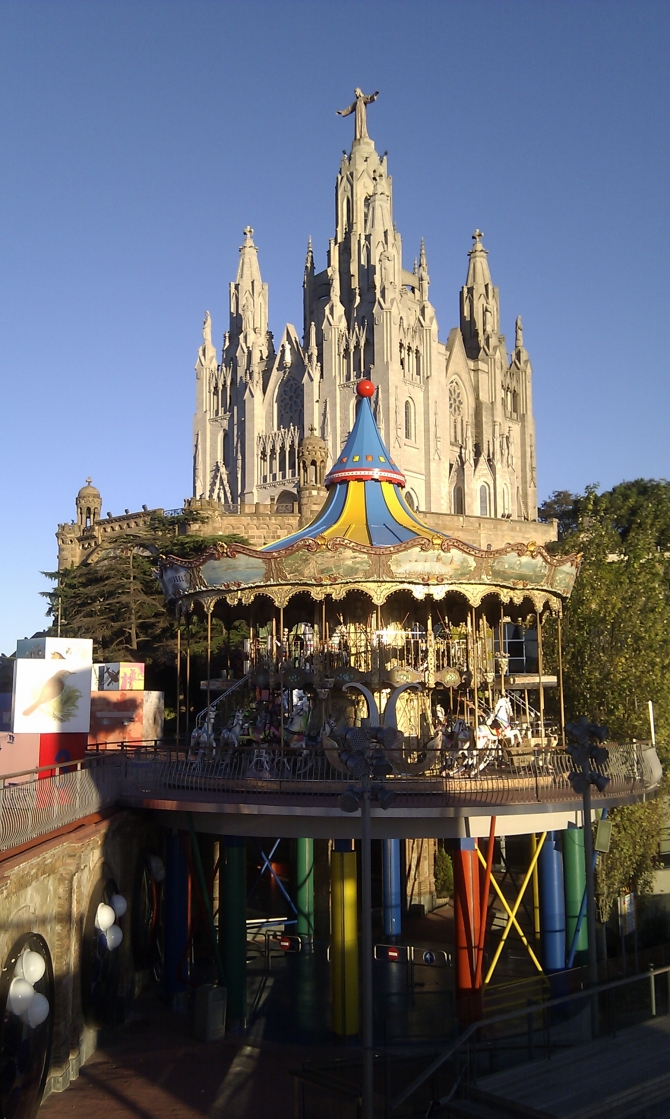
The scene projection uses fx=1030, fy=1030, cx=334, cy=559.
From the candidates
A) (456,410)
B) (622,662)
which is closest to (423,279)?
(456,410)

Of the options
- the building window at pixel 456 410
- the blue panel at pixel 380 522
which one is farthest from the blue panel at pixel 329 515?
the building window at pixel 456 410

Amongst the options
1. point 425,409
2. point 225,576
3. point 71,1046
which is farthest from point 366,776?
point 425,409

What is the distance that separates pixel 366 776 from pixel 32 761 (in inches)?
352

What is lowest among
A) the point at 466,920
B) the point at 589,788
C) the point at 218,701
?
the point at 466,920

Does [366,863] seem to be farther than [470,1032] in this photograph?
Yes

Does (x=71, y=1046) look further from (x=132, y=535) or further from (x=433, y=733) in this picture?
(x=132, y=535)

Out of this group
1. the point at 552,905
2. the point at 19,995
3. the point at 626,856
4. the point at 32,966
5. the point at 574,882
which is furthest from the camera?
the point at 626,856

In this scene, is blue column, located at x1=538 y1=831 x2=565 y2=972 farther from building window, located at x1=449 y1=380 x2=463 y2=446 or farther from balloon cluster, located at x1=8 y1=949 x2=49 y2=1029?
building window, located at x1=449 y1=380 x2=463 y2=446

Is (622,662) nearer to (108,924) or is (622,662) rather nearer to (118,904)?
(118,904)

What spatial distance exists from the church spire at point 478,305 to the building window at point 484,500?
48.0 ft

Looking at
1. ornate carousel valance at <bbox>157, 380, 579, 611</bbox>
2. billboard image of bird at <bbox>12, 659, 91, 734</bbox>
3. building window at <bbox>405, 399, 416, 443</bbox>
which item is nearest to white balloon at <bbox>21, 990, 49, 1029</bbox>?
billboard image of bird at <bbox>12, 659, 91, 734</bbox>

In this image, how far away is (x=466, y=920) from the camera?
16.6 m

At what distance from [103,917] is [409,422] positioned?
68.3m

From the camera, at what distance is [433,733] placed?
21.1 m
